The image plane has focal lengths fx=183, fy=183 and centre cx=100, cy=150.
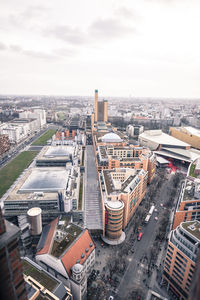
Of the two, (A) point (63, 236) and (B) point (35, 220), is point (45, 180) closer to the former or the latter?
(B) point (35, 220)

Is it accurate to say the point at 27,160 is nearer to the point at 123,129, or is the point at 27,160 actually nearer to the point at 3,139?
the point at 3,139

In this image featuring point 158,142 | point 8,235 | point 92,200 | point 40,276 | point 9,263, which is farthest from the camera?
point 158,142

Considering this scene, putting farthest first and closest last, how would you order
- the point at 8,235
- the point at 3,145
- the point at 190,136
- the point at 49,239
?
the point at 190,136, the point at 3,145, the point at 49,239, the point at 8,235

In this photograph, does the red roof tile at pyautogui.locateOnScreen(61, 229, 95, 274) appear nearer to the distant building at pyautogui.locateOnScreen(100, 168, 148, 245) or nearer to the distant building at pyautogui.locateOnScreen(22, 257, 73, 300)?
the distant building at pyautogui.locateOnScreen(22, 257, 73, 300)

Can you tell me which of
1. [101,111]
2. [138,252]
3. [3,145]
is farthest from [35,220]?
[101,111]

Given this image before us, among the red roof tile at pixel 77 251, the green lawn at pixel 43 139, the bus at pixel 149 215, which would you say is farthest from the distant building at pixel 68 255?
the green lawn at pixel 43 139

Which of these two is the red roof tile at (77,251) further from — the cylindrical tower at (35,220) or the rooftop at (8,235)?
the rooftop at (8,235)

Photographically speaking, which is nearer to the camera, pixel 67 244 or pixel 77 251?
pixel 77 251

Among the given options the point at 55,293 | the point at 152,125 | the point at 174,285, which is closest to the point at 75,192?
the point at 55,293
